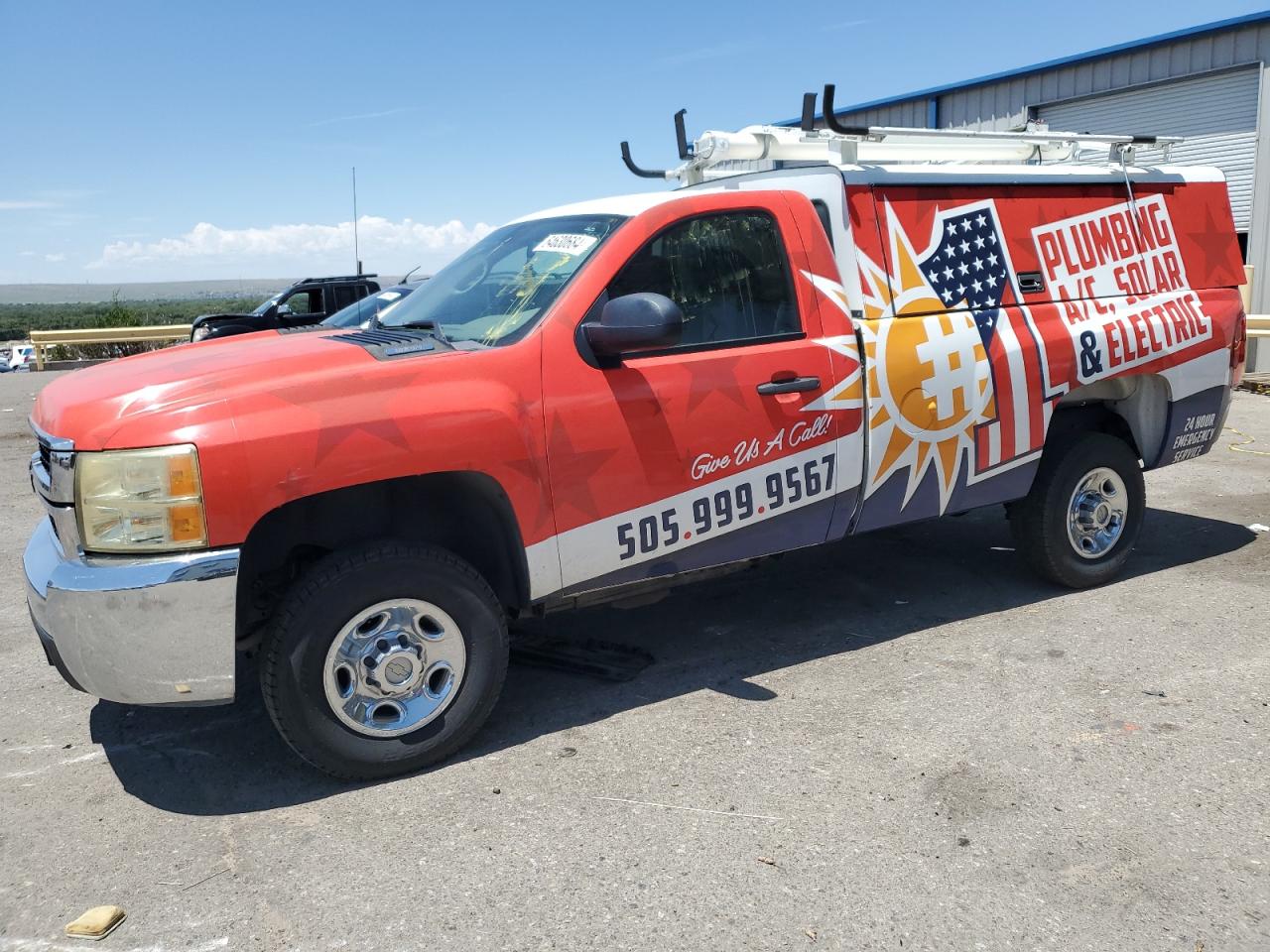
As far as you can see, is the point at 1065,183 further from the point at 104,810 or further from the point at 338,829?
the point at 104,810

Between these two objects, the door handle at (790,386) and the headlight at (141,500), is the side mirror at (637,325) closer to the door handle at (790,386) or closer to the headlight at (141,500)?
the door handle at (790,386)

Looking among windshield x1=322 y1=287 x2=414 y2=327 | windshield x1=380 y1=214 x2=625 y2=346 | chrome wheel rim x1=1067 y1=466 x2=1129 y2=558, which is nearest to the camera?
windshield x1=380 y1=214 x2=625 y2=346

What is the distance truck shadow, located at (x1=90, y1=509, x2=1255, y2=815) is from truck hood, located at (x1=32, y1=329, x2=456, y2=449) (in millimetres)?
1273

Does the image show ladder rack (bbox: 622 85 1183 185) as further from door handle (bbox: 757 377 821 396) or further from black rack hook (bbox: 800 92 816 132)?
door handle (bbox: 757 377 821 396)

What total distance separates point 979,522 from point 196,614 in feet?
17.5

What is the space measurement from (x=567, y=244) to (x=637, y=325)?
2.35 ft

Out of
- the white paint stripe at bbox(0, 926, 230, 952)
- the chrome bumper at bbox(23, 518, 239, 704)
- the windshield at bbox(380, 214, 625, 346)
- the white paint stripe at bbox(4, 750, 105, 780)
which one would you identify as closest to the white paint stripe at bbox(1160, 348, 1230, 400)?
the windshield at bbox(380, 214, 625, 346)

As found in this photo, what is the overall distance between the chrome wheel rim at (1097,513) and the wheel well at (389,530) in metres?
3.08

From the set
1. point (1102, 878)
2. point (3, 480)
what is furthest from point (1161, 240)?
point (3, 480)

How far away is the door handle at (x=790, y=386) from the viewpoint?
4.20 m

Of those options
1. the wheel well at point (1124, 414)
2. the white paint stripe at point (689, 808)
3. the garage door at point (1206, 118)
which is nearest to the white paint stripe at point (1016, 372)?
the wheel well at point (1124, 414)

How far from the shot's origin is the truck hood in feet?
10.6

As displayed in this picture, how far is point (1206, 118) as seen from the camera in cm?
1497

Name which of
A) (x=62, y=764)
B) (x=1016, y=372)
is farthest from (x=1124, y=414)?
(x=62, y=764)
